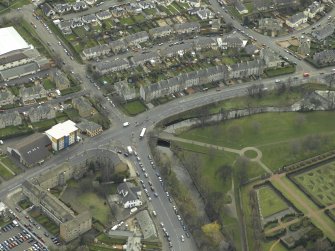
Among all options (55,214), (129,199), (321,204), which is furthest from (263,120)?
(55,214)

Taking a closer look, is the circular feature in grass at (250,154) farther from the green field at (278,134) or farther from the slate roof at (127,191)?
the slate roof at (127,191)

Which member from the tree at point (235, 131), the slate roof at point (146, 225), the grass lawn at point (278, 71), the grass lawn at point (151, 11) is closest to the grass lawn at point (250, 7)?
the grass lawn at point (151, 11)

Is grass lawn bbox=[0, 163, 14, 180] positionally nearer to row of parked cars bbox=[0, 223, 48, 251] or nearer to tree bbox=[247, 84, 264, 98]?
row of parked cars bbox=[0, 223, 48, 251]

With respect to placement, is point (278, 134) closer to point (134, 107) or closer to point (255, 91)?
point (255, 91)

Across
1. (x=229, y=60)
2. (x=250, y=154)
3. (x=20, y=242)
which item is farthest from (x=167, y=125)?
(x=20, y=242)

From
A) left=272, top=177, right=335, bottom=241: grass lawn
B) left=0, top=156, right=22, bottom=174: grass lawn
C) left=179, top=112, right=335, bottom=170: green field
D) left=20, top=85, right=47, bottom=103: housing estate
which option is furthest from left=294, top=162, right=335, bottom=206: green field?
left=20, top=85, right=47, bottom=103: housing estate

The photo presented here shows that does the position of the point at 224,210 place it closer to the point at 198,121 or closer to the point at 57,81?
the point at 198,121

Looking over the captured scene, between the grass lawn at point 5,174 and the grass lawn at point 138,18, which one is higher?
the grass lawn at point 138,18
